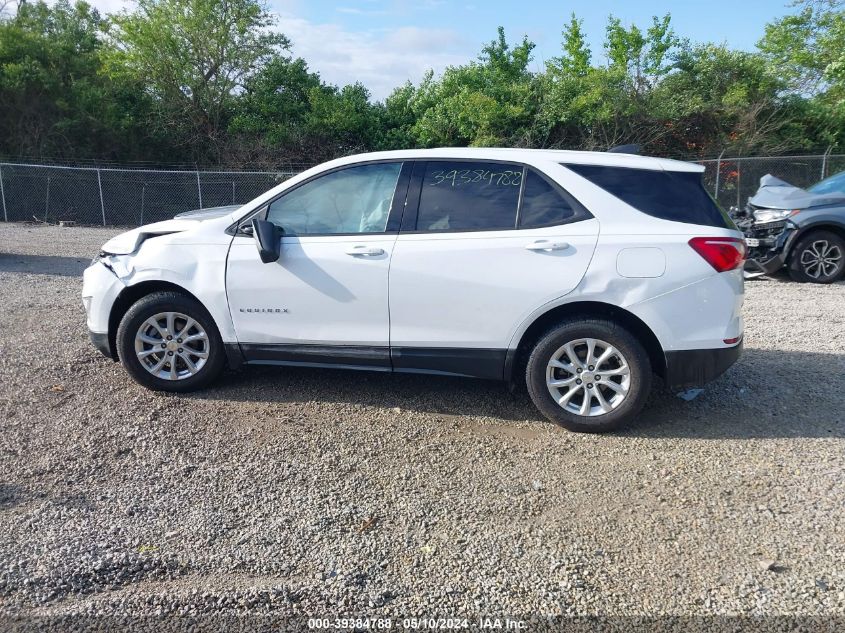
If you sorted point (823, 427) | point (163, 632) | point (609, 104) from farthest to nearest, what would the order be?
point (609, 104)
point (823, 427)
point (163, 632)

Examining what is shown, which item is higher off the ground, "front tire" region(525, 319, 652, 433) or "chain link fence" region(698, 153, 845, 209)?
"chain link fence" region(698, 153, 845, 209)

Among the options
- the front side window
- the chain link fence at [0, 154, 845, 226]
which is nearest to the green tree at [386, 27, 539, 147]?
the chain link fence at [0, 154, 845, 226]

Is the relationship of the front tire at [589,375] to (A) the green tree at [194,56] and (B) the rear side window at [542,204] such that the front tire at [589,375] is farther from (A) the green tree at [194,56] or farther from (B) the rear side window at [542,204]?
(A) the green tree at [194,56]

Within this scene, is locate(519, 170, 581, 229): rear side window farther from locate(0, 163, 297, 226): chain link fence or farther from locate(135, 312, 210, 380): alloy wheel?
locate(0, 163, 297, 226): chain link fence

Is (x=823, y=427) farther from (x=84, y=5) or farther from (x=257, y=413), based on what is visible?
(x=84, y=5)

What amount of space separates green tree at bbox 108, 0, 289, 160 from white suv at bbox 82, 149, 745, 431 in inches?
702

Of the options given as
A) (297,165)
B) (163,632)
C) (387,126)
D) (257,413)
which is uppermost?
(387,126)

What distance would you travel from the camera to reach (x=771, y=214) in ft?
32.6

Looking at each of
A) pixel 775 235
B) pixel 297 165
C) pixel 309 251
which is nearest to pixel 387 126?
pixel 297 165

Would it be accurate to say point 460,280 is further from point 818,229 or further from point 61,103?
point 61,103

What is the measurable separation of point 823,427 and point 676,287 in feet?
5.04

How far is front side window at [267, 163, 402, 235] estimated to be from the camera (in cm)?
496

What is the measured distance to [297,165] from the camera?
21000 millimetres

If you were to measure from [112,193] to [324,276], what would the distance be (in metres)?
16.4
